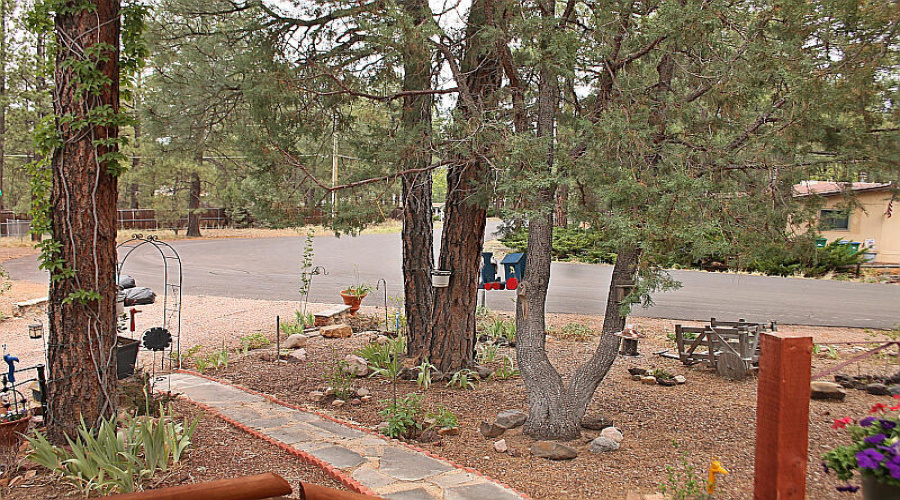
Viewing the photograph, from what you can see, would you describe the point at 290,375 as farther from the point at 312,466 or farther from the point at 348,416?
the point at 312,466

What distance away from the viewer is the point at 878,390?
20.4ft

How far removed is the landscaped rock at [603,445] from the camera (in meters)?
4.76

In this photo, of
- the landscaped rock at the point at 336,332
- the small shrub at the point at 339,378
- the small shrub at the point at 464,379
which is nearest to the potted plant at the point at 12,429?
the small shrub at the point at 339,378

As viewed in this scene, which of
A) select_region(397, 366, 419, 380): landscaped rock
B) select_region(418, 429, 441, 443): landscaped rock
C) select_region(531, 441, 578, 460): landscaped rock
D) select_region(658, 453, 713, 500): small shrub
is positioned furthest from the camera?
select_region(397, 366, 419, 380): landscaped rock

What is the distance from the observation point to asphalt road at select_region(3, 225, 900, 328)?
1151cm

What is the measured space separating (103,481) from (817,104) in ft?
16.1

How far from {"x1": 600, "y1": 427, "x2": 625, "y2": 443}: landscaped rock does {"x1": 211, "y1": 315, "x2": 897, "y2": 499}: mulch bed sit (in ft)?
0.33

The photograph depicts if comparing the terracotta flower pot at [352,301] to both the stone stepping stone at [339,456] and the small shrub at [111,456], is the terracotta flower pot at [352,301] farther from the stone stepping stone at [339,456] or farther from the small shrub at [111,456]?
the small shrub at [111,456]

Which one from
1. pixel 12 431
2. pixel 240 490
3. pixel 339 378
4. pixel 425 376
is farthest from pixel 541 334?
pixel 240 490

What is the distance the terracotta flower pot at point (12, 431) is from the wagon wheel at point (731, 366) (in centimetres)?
652

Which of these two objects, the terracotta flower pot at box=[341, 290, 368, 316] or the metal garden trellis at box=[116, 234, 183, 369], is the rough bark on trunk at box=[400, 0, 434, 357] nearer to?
the metal garden trellis at box=[116, 234, 183, 369]

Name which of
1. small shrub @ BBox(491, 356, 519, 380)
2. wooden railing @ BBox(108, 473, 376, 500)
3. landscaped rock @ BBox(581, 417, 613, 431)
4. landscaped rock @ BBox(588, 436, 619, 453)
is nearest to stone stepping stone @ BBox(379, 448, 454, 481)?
landscaped rock @ BBox(588, 436, 619, 453)

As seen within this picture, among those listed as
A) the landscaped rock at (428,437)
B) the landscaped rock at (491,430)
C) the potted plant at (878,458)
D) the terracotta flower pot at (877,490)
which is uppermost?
the potted plant at (878,458)

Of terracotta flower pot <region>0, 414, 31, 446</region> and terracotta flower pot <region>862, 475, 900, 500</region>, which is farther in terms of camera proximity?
terracotta flower pot <region>0, 414, 31, 446</region>
